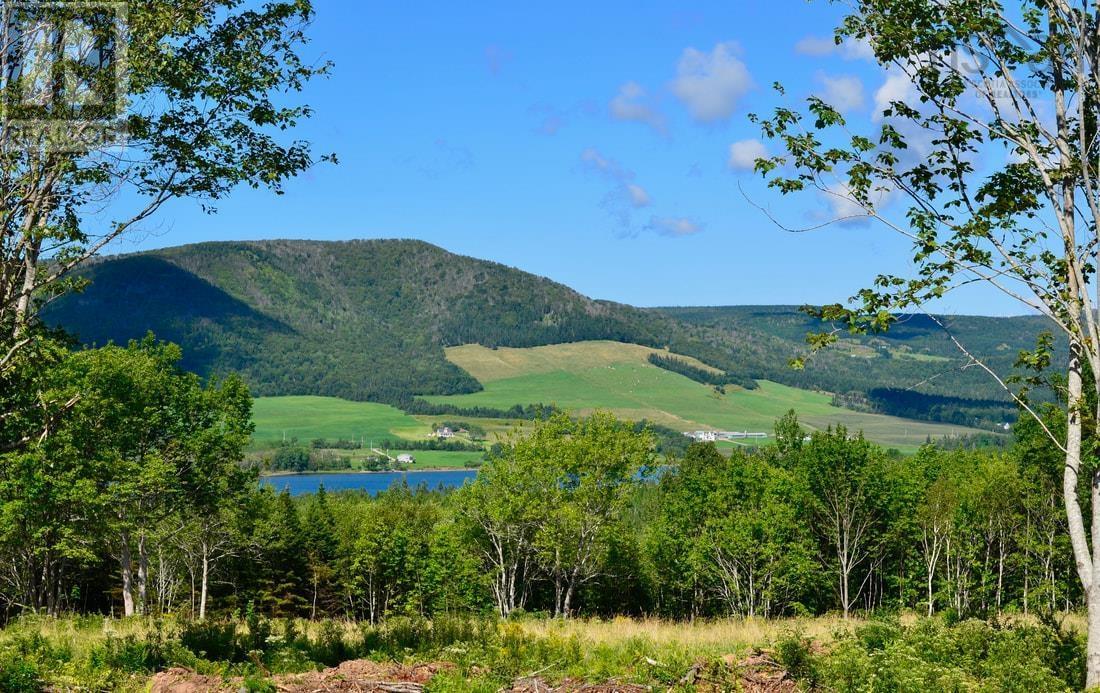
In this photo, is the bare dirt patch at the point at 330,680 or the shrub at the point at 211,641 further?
the shrub at the point at 211,641

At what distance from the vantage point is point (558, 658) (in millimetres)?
13516

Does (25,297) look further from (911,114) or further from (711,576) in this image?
(711,576)

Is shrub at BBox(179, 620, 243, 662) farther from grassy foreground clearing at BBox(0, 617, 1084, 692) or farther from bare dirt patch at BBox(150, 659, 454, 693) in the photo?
bare dirt patch at BBox(150, 659, 454, 693)

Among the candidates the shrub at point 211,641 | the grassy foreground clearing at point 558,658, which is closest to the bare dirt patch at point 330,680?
the grassy foreground clearing at point 558,658

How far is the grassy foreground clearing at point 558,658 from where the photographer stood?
36.6 ft

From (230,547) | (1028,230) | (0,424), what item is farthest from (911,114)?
(230,547)

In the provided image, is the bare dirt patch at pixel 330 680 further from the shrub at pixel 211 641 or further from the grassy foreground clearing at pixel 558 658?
the shrub at pixel 211 641

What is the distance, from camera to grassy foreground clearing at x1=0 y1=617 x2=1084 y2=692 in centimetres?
1114

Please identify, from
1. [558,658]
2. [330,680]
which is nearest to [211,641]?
[330,680]

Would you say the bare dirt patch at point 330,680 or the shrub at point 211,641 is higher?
the bare dirt patch at point 330,680

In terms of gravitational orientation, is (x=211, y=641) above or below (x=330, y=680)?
below

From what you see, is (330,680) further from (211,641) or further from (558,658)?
(211,641)

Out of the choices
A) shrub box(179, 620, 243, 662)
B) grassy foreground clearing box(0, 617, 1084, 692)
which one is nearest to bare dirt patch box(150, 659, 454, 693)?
grassy foreground clearing box(0, 617, 1084, 692)

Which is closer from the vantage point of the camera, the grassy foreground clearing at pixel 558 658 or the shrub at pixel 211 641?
the grassy foreground clearing at pixel 558 658
